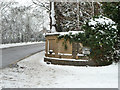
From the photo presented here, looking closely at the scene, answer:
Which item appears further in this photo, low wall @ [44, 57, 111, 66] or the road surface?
the road surface

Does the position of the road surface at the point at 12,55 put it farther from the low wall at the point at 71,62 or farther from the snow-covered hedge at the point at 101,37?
the snow-covered hedge at the point at 101,37

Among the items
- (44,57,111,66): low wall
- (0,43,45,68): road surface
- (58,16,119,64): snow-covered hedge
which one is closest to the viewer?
(58,16,119,64): snow-covered hedge

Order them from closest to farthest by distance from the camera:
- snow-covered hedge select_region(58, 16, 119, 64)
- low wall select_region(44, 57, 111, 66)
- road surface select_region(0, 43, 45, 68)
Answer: snow-covered hedge select_region(58, 16, 119, 64) < low wall select_region(44, 57, 111, 66) < road surface select_region(0, 43, 45, 68)

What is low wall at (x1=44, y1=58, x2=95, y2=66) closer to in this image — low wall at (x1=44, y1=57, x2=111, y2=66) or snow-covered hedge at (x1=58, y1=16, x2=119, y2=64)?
low wall at (x1=44, y1=57, x2=111, y2=66)

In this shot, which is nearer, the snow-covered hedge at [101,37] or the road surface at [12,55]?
the snow-covered hedge at [101,37]

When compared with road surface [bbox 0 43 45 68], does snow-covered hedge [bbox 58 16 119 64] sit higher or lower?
higher

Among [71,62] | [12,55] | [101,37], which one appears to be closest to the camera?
[101,37]

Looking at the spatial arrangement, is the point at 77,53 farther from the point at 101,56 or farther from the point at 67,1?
the point at 67,1

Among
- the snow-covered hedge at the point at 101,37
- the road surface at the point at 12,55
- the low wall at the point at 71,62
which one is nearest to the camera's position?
the snow-covered hedge at the point at 101,37

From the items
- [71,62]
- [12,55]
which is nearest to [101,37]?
[71,62]

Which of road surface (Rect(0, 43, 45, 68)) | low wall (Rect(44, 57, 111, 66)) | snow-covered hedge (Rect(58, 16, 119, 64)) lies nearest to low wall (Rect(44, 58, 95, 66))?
low wall (Rect(44, 57, 111, 66))

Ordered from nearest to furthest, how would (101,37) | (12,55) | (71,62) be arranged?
(101,37), (71,62), (12,55)

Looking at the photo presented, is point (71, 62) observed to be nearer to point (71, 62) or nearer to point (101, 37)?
point (71, 62)

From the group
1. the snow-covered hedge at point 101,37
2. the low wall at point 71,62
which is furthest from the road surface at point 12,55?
the snow-covered hedge at point 101,37
